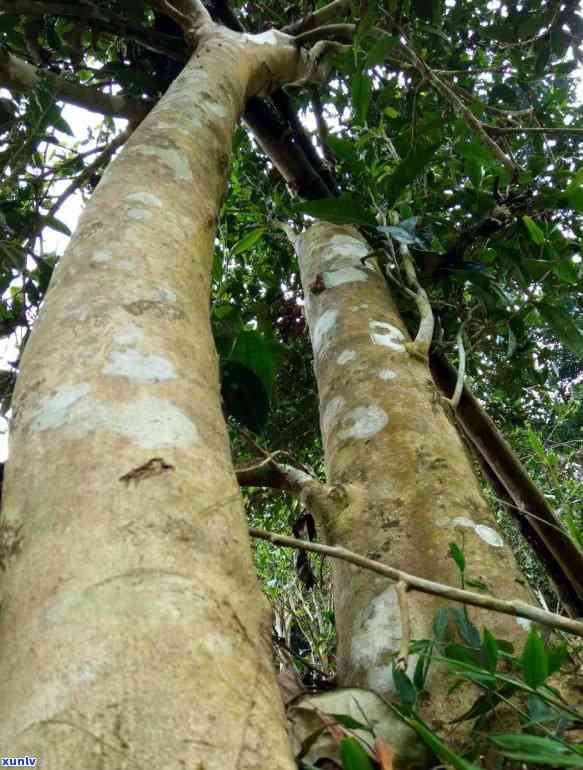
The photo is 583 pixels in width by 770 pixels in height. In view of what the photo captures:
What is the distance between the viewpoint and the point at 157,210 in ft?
3.17

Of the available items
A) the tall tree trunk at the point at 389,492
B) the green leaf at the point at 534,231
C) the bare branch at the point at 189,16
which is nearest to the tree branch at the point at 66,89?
the bare branch at the point at 189,16

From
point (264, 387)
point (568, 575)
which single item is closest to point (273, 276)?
point (264, 387)

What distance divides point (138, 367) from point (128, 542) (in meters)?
0.23

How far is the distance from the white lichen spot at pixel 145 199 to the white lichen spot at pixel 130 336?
0.32 metres

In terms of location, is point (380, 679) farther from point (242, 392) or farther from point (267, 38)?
point (267, 38)

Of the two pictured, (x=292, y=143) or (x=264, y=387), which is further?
(x=292, y=143)

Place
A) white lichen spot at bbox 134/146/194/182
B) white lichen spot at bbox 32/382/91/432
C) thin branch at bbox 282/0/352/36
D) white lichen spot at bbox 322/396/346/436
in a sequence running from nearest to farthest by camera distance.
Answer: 1. white lichen spot at bbox 32/382/91/432
2. white lichen spot at bbox 134/146/194/182
3. white lichen spot at bbox 322/396/346/436
4. thin branch at bbox 282/0/352/36

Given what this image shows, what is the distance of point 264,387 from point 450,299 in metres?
0.87

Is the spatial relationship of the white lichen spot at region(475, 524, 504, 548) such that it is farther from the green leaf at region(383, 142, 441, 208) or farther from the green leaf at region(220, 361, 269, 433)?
the green leaf at region(383, 142, 441, 208)

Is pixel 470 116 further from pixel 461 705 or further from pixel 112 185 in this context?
pixel 461 705

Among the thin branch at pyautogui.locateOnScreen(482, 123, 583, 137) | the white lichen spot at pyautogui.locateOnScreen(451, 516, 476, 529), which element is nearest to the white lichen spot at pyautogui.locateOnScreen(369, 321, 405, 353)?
the white lichen spot at pyautogui.locateOnScreen(451, 516, 476, 529)

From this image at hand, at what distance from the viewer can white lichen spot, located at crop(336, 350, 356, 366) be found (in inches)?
53.0

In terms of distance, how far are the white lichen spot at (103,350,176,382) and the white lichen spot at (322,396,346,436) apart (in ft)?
1.96

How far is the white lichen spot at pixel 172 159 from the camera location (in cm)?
110
